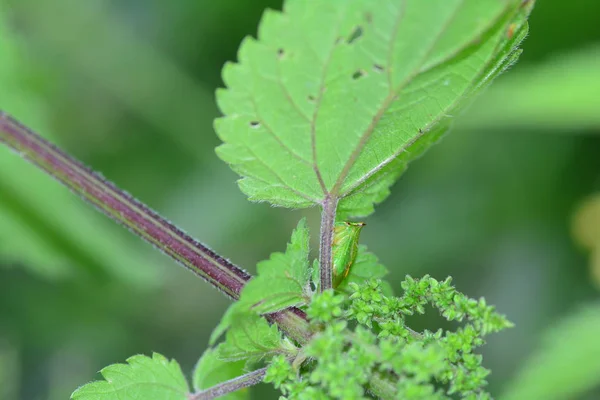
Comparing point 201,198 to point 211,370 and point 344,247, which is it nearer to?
point 211,370

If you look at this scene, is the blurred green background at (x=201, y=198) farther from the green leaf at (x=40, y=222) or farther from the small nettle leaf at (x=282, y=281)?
the small nettle leaf at (x=282, y=281)

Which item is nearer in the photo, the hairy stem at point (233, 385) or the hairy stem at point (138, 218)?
the hairy stem at point (233, 385)

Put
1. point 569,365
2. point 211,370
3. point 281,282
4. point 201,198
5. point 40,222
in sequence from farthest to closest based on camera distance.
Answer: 1. point 201,198
2. point 40,222
3. point 569,365
4. point 211,370
5. point 281,282

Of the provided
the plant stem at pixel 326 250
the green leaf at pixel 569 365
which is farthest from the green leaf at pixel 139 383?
the green leaf at pixel 569 365

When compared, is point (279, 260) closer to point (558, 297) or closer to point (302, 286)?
point (302, 286)

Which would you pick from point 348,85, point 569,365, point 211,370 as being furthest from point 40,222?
point 569,365

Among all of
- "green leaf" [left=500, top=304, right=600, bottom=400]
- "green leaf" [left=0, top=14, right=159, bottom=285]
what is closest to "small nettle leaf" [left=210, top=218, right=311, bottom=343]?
"green leaf" [left=500, top=304, right=600, bottom=400]
